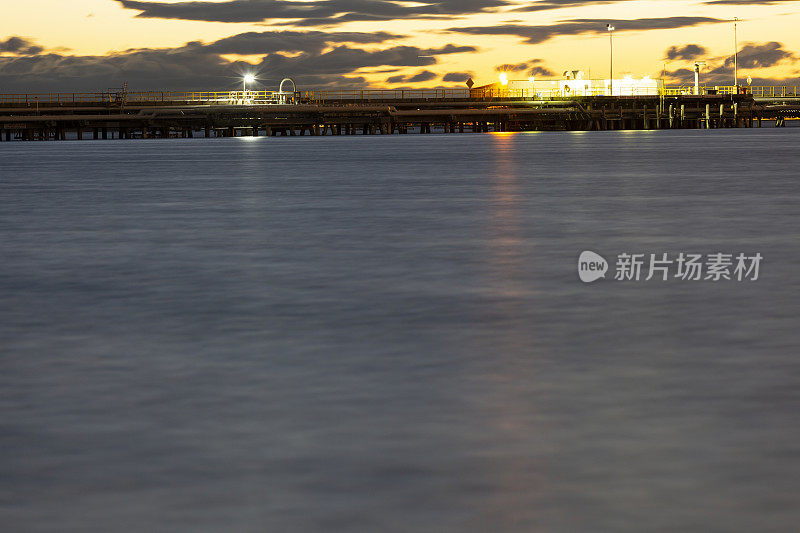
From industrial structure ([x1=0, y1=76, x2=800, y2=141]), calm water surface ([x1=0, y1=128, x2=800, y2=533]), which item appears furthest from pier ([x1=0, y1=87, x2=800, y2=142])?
calm water surface ([x1=0, y1=128, x2=800, y2=533])

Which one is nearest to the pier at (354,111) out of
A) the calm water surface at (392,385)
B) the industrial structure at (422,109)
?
the industrial structure at (422,109)

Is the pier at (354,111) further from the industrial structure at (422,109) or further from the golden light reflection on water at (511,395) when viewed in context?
the golden light reflection on water at (511,395)

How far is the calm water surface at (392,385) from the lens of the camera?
22.9ft

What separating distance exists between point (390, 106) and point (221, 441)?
16236 cm

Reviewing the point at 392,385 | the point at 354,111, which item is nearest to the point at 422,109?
the point at 354,111

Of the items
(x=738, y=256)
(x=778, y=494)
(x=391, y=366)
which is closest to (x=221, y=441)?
(x=391, y=366)

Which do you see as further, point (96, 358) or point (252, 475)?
point (96, 358)

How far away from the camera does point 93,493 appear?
7203 millimetres

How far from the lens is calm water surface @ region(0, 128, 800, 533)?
6.99 metres

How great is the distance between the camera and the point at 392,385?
33.3ft

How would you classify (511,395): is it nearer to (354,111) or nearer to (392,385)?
(392,385)

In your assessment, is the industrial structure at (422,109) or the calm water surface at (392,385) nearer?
the calm water surface at (392,385)

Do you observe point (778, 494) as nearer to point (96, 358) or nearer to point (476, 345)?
point (476, 345)

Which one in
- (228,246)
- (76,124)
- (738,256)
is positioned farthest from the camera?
(76,124)
